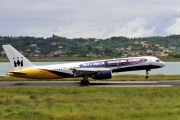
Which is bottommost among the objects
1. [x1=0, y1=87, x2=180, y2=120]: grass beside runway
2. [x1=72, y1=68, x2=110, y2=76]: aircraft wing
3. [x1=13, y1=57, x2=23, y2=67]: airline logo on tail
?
[x1=0, y1=87, x2=180, y2=120]: grass beside runway

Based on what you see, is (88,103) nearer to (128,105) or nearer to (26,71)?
(128,105)

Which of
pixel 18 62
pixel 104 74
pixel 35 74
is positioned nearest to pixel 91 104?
pixel 104 74

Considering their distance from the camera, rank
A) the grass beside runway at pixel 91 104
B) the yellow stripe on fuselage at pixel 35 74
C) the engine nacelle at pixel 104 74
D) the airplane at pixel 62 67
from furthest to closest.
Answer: the airplane at pixel 62 67, the yellow stripe on fuselage at pixel 35 74, the engine nacelle at pixel 104 74, the grass beside runway at pixel 91 104

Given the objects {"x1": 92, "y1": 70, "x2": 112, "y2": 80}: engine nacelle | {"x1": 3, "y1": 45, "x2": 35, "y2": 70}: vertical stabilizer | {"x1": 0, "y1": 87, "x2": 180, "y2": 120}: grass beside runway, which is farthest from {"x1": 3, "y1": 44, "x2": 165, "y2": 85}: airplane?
{"x1": 0, "y1": 87, "x2": 180, "y2": 120}: grass beside runway

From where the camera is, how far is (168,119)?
22812 mm

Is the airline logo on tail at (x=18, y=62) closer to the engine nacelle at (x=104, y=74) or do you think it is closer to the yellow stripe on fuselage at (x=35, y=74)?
the yellow stripe on fuselage at (x=35, y=74)

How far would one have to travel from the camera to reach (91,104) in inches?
1177

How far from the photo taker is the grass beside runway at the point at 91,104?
24.0 metres

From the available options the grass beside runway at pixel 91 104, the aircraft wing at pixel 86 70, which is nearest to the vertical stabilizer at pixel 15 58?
the aircraft wing at pixel 86 70

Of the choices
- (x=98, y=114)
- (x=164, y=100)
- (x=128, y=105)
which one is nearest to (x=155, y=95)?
(x=164, y=100)

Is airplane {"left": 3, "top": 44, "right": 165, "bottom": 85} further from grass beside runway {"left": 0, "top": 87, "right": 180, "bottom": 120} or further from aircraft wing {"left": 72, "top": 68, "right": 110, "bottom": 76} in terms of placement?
A: grass beside runway {"left": 0, "top": 87, "right": 180, "bottom": 120}

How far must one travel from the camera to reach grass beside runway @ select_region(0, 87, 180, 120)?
24.0m

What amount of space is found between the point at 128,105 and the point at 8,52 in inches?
1021

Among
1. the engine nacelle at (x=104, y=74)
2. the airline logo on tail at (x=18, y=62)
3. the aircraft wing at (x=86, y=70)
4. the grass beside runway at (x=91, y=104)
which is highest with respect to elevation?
the airline logo on tail at (x=18, y=62)
